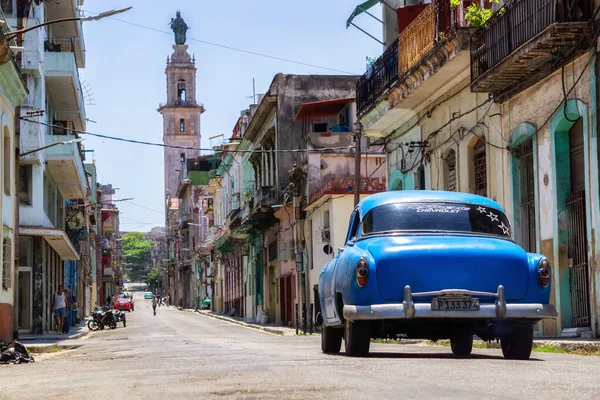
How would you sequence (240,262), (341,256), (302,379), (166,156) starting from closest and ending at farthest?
1. (302,379)
2. (341,256)
3. (240,262)
4. (166,156)

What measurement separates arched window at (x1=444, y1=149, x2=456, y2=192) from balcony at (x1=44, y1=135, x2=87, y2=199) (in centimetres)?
1472

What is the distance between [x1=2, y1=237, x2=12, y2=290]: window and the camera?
25.8 metres

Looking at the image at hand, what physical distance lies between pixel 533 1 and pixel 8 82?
12191 mm

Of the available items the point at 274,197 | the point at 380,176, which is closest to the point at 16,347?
the point at 380,176

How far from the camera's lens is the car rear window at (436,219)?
41.8ft

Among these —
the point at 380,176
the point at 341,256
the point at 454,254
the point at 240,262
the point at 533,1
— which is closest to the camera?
the point at 454,254

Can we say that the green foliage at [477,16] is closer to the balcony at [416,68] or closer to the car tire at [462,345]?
the balcony at [416,68]

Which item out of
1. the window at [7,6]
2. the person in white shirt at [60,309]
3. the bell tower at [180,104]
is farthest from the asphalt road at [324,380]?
the bell tower at [180,104]

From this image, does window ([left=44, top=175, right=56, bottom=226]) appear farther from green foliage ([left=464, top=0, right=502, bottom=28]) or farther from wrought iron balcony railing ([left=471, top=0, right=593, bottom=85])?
wrought iron balcony railing ([left=471, top=0, right=593, bottom=85])

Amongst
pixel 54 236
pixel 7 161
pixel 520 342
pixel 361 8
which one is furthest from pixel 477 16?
pixel 54 236

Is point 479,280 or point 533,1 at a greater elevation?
point 533,1

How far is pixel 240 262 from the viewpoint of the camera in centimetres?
6725

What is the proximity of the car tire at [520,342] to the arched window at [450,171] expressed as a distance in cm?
1371

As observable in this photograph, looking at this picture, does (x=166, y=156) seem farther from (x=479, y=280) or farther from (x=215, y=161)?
(x=479, y=280)
